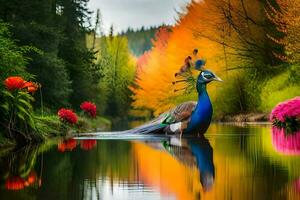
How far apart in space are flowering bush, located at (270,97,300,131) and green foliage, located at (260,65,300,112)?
10969mm

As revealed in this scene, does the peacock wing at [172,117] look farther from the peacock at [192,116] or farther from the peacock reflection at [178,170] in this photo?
the peacock reflection at [178,170]

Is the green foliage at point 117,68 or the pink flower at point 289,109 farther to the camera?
the green foliage at point 117,68

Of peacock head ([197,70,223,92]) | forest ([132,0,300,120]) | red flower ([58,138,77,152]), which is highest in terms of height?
forest ([132,0,300,120])

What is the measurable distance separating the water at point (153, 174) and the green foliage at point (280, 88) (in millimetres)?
23079

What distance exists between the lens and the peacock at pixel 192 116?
18.8 metres

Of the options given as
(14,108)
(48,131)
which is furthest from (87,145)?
(48,131)

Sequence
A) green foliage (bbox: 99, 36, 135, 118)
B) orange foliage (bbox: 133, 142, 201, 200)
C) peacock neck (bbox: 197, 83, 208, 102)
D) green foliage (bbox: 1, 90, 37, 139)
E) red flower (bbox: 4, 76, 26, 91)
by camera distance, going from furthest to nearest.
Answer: green foliage (bbox: 99, 36, 135, 118) < peacock neck (bbox: 197, 83, 208, 102) < red flower (bbox: 4, 76, 26, 91) < green foliage (bbox: 1, 90, 37, 139) < orange foliage (bbox: 133, 142, 201, 200)

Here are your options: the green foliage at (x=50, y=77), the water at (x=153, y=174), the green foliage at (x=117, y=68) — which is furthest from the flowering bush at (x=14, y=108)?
the green foliage at (x=117, y=68)

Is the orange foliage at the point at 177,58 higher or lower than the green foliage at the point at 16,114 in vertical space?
higher

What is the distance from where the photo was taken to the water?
6.83m

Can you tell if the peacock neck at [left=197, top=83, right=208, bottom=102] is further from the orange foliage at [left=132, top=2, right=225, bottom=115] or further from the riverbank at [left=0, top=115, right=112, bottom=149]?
the orange foliage at [left=132, top=2, right=225, bottom=115]

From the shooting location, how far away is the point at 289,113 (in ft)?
76.0

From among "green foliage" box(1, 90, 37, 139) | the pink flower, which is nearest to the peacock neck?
the pink flower

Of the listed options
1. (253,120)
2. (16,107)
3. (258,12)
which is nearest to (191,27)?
(258,12)
